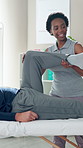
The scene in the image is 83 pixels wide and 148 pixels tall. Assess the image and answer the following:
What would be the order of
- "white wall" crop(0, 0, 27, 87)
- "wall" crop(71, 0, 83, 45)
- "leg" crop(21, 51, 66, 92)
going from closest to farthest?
"leg" crop(21, 51, 66, 92) < "wall" crop(71, 0, 83, 45) < "white wall" crop(0, 0, 27, 87)

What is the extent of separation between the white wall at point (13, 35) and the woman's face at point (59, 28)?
1703 mm

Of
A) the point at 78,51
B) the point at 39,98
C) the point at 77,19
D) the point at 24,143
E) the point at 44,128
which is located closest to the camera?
the point at 44,128

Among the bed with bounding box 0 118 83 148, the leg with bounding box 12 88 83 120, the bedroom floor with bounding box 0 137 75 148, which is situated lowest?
the bedroom floor with bounding box 0 137 75 148

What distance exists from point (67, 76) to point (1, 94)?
51 centimetres

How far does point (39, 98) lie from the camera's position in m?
1.93

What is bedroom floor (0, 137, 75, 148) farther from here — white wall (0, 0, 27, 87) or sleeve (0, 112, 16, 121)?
sleeve (0, 112, 16, 121)

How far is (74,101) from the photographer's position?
1.90m

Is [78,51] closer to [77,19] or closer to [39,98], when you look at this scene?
[39,98]

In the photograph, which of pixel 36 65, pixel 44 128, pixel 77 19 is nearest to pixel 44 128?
pixel 44 128

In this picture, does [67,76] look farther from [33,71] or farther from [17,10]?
[17,10]

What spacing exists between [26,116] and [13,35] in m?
2.33

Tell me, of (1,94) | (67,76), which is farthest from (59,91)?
(1,94)

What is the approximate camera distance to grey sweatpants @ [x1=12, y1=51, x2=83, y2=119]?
73.4 inches

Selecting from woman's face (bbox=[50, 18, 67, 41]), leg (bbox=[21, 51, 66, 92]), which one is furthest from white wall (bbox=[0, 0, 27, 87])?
leg (bbox=[21, 51, 66, 92])
